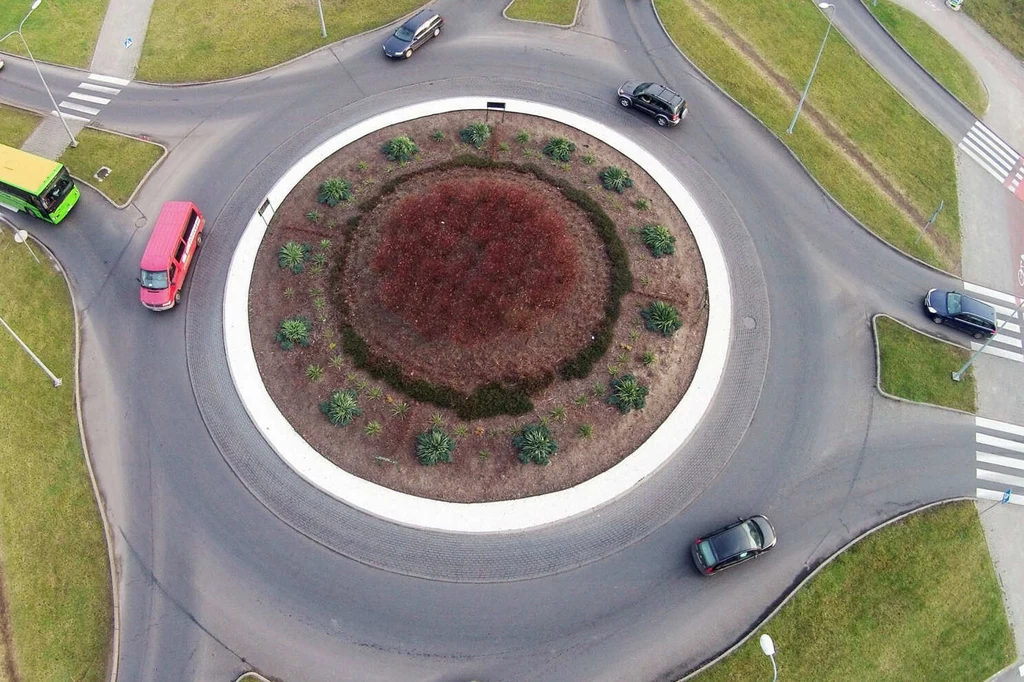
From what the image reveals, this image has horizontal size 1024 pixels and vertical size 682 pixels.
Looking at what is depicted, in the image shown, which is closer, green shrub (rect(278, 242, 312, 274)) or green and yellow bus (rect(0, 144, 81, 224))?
green shrub (rect(278, 242, 312, 274))

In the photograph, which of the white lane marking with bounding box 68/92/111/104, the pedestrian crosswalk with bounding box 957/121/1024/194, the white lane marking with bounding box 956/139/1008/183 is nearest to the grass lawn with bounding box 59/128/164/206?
the white lane marking with bounding box 68/92/111/104

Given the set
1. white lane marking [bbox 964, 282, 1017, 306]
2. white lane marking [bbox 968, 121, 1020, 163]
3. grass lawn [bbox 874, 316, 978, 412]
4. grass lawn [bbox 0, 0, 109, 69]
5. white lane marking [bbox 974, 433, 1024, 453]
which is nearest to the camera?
white lane marking [bbox 974, 433, 1024, 453]

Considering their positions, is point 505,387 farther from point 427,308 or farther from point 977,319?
point 977,319

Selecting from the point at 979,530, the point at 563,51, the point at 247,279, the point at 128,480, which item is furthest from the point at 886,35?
the point at 128,480

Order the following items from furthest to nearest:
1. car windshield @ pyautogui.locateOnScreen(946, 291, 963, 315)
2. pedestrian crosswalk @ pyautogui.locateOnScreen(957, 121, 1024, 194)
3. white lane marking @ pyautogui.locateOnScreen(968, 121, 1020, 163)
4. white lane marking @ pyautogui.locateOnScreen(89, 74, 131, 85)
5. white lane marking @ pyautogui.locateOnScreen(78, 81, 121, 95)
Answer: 1. white lane marking @ pyautogui.locateOnScreen(968, 121, 1020, 163)
2. pedestrian crosswalk @ pyautogui.locateOnScreen(957, 121, 1024, 194)
3. white lane marking @ pyautogui.locateOnScreen(89, 74, 131, 85)
4. white lane marking @ pyautogui.locateOnScreen(78, 81, 121, 95)
5. car windshield @ pyautogui.locateOnScreen(946, 291, 963, 315)

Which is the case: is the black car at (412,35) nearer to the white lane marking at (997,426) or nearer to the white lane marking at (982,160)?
the white lane marking at (982,160)

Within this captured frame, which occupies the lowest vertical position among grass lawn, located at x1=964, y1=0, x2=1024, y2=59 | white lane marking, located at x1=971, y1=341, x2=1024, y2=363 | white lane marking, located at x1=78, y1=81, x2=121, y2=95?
white lane marking, located at x1=78, y1=81, x2=121, y2=95

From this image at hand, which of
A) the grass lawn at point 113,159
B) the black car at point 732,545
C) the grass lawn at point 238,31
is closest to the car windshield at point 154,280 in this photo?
the grass lawn at point 113,159

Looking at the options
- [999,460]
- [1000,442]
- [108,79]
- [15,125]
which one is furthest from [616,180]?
[15,125]

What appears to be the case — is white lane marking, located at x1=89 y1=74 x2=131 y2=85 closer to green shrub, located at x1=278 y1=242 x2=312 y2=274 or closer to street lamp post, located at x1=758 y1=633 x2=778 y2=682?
green shrub, located at x1=278 y1=242 x2=312 y2=274
